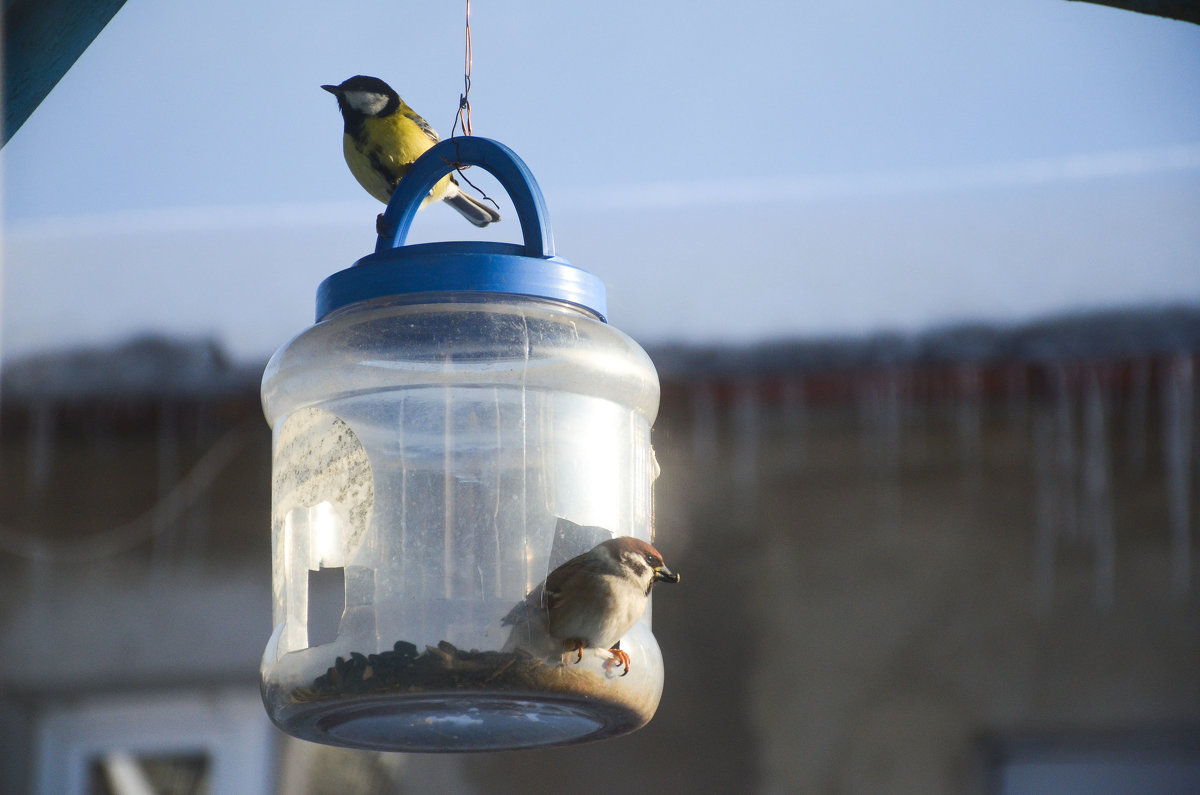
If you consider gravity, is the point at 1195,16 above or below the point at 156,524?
above

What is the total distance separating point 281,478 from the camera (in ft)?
7.25

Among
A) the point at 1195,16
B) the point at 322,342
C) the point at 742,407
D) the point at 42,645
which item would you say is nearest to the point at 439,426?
the point at 322,342

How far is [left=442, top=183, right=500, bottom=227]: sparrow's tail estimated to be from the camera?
2488mm

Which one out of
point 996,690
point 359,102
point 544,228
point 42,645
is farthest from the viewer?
point 42,645

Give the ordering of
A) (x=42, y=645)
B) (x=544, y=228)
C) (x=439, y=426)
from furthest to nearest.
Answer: (x=42, y=645) → (x=439, y=426) → (x=544, y=228)

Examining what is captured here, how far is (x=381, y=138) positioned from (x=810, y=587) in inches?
136

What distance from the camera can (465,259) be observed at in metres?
1.90

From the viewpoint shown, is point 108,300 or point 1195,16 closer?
point 1195,16

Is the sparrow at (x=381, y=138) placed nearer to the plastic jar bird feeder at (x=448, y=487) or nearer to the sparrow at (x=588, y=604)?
the plastic jar bird feeder at (x=448, y=487)

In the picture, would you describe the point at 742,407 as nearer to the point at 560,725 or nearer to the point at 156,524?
the point at 156,524

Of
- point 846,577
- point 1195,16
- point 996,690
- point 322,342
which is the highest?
point 1195,16

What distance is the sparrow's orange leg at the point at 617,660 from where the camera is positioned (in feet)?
6.15

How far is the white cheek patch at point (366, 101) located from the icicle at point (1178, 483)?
3710mm

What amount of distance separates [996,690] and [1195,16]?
361 cm
